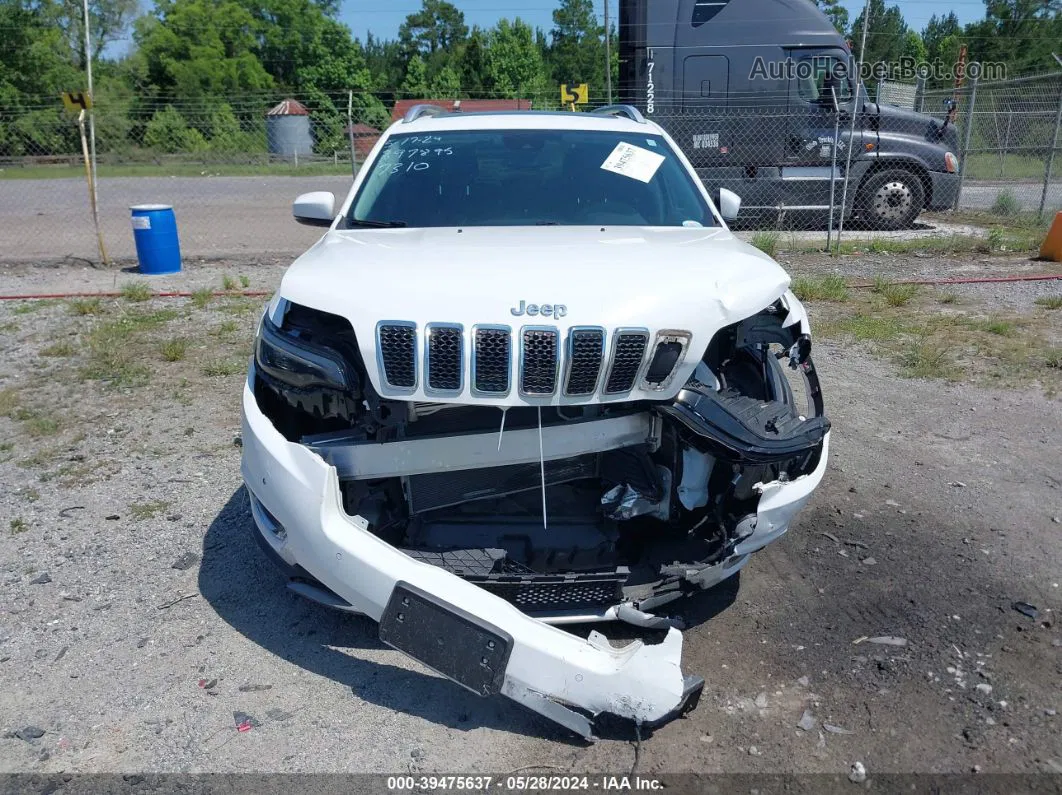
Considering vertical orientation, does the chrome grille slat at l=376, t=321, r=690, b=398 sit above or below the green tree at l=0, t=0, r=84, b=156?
below

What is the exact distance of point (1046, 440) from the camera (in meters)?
5.15

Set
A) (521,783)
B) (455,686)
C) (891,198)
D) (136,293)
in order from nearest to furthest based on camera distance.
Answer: (521,783) → (455,686) → (136,293) → (891,198)

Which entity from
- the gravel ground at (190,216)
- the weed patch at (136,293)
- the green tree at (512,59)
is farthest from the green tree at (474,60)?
the weed patch at (136,293)

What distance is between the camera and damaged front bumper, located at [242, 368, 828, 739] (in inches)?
102

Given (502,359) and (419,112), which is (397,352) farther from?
(419,112)

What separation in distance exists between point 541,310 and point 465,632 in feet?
3.35

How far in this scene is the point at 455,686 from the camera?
3.00m

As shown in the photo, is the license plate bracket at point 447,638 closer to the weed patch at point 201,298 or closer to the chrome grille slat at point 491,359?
the chrome grille slat at point 491,359

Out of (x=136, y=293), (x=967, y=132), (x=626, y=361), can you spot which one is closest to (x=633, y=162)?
(x=626, y=361)

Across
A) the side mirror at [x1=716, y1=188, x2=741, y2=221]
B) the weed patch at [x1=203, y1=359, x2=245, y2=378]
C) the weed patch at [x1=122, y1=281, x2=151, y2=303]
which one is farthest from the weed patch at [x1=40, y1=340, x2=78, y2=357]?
the side mirror at [x1=716, y1=188, x2=741, y2=221]

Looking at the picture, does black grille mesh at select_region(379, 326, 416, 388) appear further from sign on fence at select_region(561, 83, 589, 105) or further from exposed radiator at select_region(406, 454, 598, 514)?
sign on fence at select_region(561, 83, 589, 105)

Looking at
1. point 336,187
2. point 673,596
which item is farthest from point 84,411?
point 336,187

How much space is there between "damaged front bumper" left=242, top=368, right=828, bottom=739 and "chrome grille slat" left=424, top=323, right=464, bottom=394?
46 centimetres

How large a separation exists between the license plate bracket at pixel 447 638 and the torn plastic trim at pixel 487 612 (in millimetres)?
15
